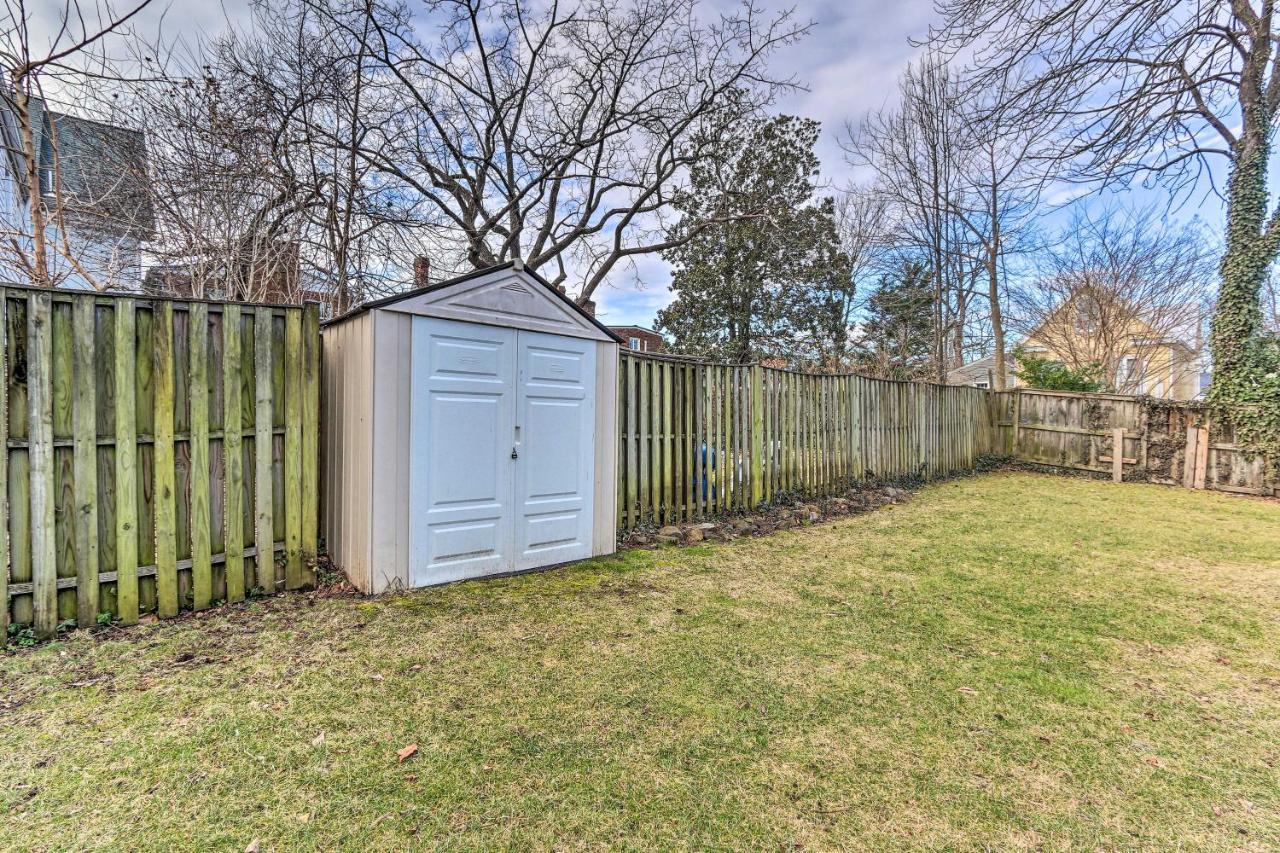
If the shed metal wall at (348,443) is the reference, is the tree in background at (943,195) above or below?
above

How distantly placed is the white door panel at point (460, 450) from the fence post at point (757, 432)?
3.24m

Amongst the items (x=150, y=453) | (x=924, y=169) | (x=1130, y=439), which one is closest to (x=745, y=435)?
(x=150, y=453)

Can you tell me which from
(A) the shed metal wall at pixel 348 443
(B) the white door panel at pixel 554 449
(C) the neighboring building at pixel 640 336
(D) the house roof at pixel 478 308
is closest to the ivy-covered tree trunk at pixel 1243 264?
(D) the house roof at pixel 478 308

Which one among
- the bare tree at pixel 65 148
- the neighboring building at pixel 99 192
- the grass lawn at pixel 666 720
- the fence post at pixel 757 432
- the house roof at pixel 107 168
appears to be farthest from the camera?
the fence post at pixel 757 432

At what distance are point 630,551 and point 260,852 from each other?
348 centimetres

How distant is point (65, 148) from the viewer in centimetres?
529

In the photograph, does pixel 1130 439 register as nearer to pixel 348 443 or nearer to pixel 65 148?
pixel 348 443

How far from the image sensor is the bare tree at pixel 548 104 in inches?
332

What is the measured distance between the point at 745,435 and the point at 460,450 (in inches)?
139

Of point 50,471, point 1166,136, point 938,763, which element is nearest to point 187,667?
point 50,471

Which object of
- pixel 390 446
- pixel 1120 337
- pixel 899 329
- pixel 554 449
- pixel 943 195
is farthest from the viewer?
pixel 899 329

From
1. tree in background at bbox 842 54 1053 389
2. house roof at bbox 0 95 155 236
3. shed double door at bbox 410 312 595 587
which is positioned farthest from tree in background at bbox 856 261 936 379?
house roof at bbox 0 95 155 236

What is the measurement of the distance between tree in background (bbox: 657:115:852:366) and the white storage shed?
440 inches

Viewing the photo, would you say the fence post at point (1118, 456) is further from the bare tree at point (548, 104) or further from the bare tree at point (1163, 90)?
the bare tree at point (548, 104)
